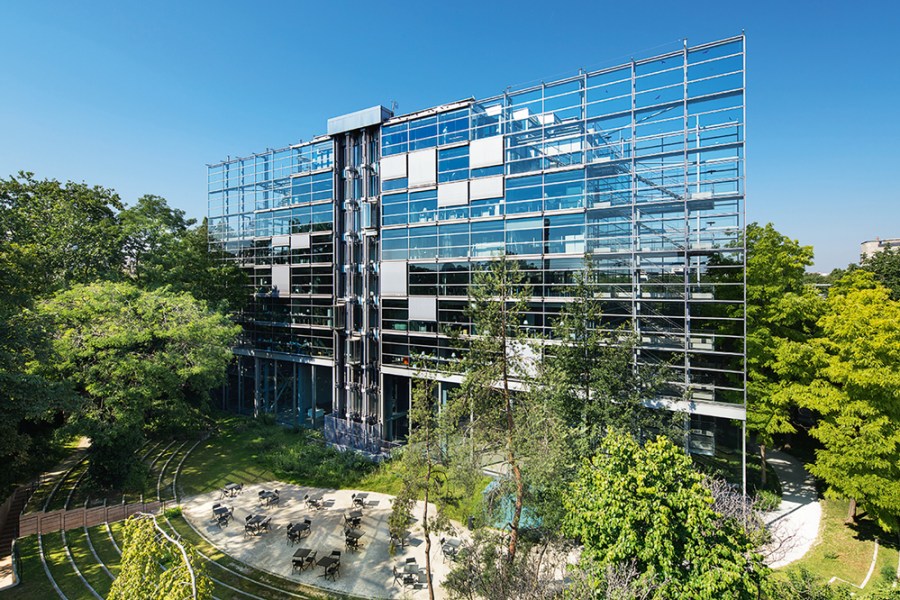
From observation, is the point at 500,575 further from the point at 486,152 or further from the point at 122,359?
the point at 486,152

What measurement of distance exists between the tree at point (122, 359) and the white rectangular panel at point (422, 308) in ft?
38.9

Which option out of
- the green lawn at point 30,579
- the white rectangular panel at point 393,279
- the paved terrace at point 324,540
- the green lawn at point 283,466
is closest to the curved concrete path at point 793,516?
the green lawn at point 283,466

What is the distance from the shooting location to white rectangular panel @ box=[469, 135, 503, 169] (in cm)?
2617

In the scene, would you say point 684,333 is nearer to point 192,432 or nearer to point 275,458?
point 275,458

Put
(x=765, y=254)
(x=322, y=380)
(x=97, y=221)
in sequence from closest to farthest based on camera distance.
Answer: (x=765, y=254) → (x=97, y=221) → (x=322, y=380)

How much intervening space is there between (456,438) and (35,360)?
1786 centimetres

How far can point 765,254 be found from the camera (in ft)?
75.7

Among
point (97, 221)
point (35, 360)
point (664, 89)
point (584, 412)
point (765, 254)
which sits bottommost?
point (584, 412)

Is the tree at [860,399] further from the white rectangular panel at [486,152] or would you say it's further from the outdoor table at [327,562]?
the outdoor table at [327,562]

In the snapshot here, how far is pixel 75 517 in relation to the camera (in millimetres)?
19703

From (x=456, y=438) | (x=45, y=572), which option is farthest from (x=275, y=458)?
(x=456, y=438)

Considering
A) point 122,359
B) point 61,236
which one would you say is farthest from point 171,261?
point 122,359

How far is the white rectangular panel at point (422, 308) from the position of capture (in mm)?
28609

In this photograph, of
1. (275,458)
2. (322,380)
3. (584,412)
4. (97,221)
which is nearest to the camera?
(584,412)
